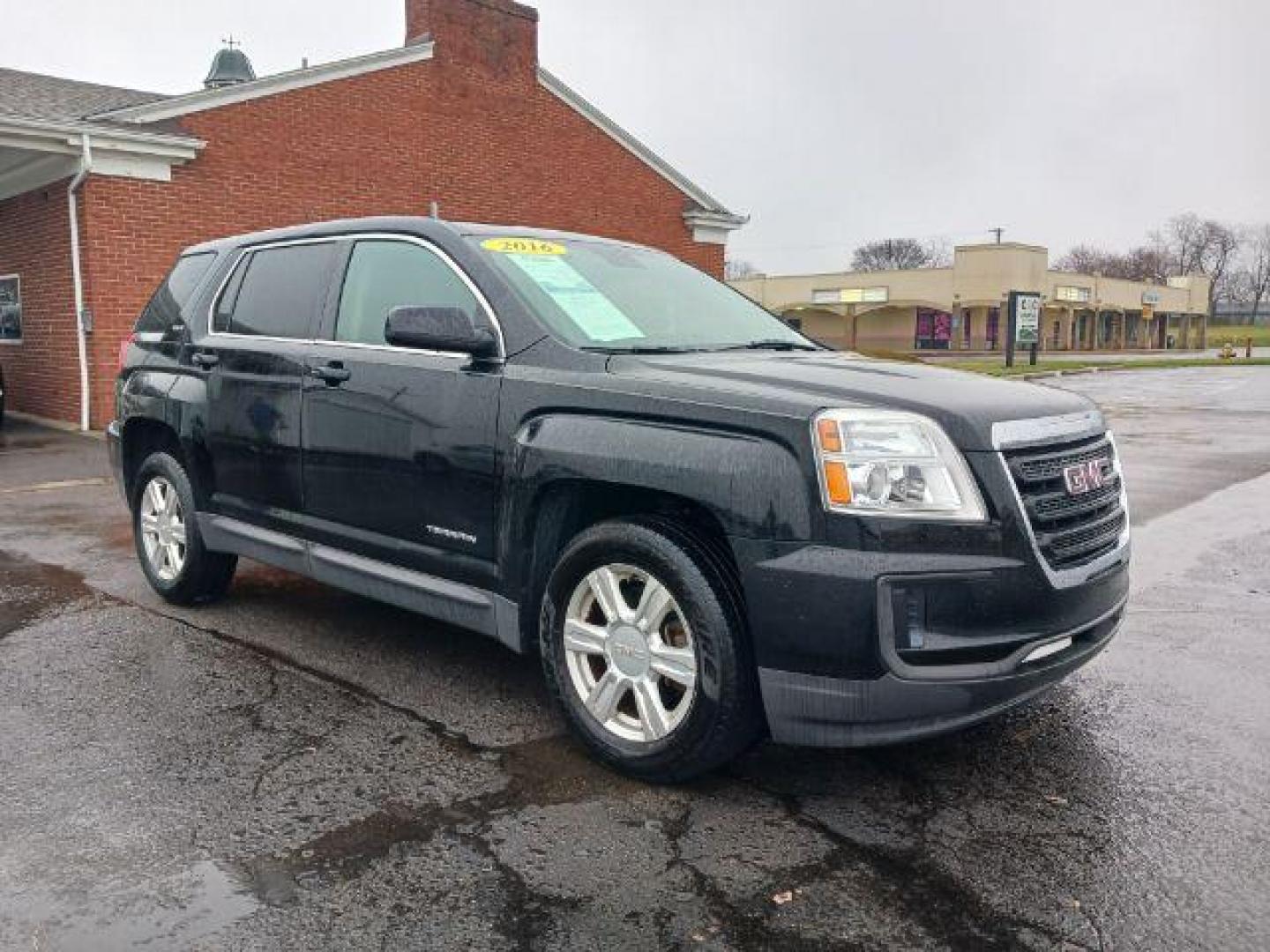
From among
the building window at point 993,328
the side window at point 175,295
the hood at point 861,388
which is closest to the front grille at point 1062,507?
the hood at point 861,388

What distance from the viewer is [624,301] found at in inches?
167

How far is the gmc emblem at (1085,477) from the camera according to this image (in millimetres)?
3285

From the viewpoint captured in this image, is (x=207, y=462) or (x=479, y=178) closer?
(x=207, y=462)

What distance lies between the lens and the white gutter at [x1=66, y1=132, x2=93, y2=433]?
1238 cm

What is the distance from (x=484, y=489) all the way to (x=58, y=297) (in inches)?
489

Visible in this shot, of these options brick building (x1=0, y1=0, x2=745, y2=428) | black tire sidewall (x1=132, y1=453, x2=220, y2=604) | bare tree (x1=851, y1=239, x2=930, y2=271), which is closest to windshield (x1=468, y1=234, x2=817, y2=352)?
black tire sidewall (x1=132, y1=453, x2=220, y2=604)

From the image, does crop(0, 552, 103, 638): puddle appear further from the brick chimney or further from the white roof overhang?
the brick chimney

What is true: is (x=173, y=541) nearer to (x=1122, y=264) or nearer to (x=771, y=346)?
A: (x=771, y=346)

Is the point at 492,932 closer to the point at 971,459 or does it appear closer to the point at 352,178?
the point at 971,459

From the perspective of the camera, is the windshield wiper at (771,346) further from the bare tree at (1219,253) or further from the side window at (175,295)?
the bare tree at (1219,253)

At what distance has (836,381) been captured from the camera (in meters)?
3.33

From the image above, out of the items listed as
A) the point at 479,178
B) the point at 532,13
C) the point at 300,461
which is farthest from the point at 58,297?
the point at 300,461

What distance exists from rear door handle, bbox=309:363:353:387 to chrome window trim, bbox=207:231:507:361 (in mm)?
126

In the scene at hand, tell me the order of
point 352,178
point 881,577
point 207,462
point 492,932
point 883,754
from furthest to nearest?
point 352,178 < point 207,462 < point 883,754 < point 881,577 < point 492,932
